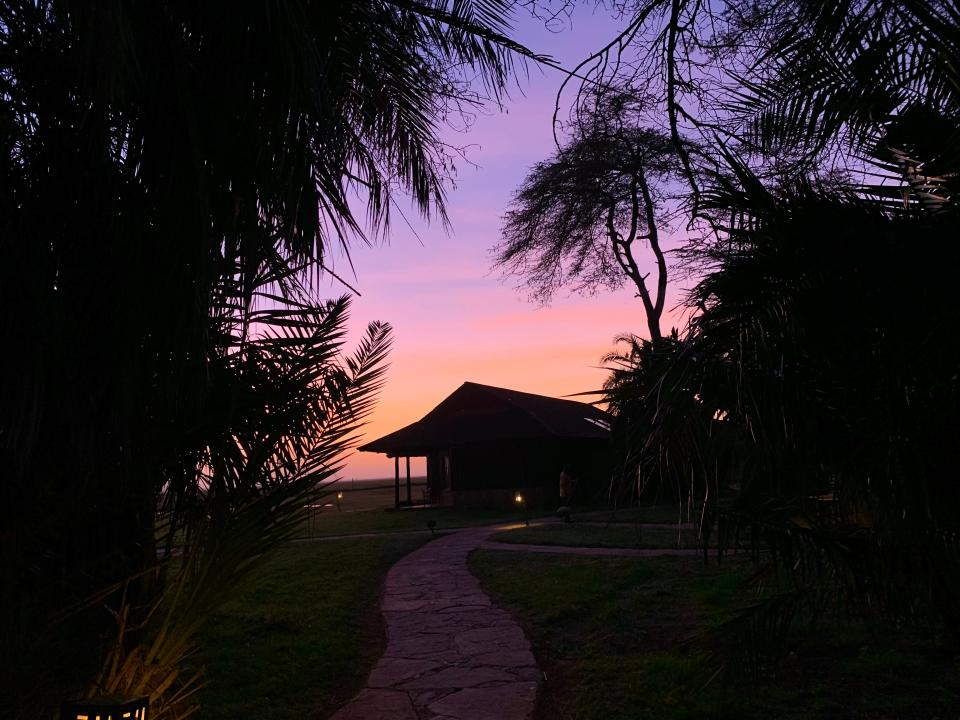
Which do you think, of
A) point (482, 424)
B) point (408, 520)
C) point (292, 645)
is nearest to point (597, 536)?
point (292, 645)

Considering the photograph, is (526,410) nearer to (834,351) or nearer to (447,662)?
(447,662)

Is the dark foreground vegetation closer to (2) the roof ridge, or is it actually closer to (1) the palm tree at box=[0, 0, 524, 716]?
(1) the palm tree at box=[0, 0, 524, 716]

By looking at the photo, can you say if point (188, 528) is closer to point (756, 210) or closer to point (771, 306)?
point (771, 306)

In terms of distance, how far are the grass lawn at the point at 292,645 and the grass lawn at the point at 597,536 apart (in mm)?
4299

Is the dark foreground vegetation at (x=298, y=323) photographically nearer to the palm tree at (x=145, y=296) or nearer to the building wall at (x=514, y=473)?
the palm tree at (x=145, y=296)

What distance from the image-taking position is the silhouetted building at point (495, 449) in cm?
2772

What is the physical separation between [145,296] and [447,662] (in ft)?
14.4

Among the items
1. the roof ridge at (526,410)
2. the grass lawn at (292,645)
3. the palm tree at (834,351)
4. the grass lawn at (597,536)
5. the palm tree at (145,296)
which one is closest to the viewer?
the palm tree at (145,296)

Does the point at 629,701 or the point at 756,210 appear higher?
the point at 756,210

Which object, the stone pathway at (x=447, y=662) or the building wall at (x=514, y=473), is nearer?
the stone pathway at (x=447, y=662)

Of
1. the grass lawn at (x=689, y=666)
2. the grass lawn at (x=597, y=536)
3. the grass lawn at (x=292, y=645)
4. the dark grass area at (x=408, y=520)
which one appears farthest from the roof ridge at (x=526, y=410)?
the grass lawn at (x=689, y=666)

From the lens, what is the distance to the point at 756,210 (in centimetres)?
383

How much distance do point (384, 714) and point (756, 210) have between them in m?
3.75

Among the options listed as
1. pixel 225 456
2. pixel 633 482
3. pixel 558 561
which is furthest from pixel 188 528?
pixel 558 561
